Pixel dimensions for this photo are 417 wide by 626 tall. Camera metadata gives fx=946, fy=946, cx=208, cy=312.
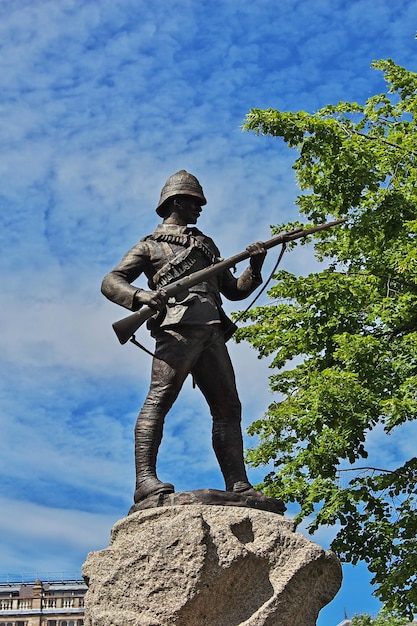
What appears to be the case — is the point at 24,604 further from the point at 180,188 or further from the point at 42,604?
the point at 180,188

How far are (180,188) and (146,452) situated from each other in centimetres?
205

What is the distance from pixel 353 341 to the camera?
1370 cm

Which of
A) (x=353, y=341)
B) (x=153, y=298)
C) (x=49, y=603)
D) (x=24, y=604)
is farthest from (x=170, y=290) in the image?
(x=24, y=604)

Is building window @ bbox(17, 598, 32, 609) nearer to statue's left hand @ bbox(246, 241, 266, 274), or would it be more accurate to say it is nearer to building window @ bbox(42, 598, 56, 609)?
building window @ bbox(42, 598, 56, 609)

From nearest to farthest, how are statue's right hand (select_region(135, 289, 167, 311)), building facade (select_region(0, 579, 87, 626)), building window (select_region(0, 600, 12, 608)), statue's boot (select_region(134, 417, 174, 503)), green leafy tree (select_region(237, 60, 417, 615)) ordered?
statue's boot (select_region(134, 417, 174, 503)) < statue's right hand (select_region(135, 289, 167, 311)) < green leafy tree (select_region(237, 60, 417, 615)) < building facade (select_region(0, 579, 87, 626)) < building window (select_region(0, 600, 12, 608))

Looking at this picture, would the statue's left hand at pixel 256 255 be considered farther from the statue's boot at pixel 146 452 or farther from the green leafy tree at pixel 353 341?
the green leafy tree at pixel 353 341

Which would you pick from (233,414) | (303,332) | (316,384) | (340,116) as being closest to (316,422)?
(316,384)

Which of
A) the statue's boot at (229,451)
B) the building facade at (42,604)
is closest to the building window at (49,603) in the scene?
the building facade at (42,604)

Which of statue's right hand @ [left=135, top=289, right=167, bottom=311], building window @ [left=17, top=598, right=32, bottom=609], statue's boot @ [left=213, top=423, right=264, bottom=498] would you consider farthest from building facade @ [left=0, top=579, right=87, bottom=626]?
statue's right hand @ [left=135, top=289, right=167, bottom=311]

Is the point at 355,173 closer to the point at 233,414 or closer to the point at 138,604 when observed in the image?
the point at 233,414

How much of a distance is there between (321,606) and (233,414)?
4.80 feet

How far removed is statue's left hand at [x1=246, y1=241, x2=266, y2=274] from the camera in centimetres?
694

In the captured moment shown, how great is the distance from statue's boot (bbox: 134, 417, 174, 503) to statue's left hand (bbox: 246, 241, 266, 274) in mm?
1403

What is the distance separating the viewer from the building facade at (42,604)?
52.2 meters
